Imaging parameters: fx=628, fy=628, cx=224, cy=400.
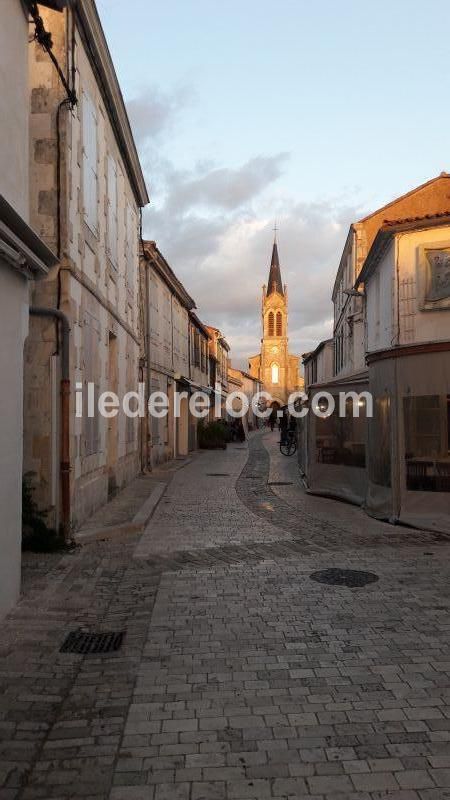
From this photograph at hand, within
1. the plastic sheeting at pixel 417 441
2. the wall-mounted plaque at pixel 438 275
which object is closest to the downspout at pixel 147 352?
the wall-mounted plaque at pixel 438 275

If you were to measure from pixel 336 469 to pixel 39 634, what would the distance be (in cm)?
837

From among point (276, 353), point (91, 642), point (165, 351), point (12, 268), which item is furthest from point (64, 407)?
point (276, 353)

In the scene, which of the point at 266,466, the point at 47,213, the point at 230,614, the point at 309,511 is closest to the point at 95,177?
the point at 47,213

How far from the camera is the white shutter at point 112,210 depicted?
39.5 ft

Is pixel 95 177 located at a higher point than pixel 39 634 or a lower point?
higher

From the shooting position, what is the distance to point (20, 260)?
17.6ft

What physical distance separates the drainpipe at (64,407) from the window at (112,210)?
13.1 feet

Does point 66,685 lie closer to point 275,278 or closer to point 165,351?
point 165,351

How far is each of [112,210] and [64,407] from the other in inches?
219

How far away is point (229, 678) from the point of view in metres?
4.19

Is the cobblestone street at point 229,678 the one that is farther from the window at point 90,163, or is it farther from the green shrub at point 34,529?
the window at point 90,163

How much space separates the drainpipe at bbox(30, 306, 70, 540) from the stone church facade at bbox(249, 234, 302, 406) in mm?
75821

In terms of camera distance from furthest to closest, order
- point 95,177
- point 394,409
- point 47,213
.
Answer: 1. point 95,177
2. point 394,409
3. point 47,213

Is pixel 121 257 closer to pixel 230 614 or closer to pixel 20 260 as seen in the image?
pixel 20 260
